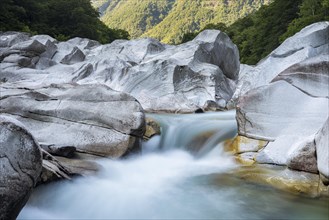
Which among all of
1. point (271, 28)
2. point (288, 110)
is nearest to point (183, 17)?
point (271, 28)

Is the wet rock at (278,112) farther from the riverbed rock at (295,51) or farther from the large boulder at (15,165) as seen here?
the large boulder at (15,165)

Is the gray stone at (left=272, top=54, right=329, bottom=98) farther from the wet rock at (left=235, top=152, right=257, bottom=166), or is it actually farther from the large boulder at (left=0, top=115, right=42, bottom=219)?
the large boulder at (left=0, top=115, right=42, bottom=219)

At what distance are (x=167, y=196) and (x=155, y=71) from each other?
10.1 metres

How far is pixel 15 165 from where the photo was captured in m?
4.22

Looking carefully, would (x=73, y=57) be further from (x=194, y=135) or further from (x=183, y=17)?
(x=183, y=17)

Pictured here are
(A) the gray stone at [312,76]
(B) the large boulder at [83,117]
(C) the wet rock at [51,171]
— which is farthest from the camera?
(B) the large boulder at [83,117]

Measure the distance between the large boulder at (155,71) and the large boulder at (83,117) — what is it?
4.25m

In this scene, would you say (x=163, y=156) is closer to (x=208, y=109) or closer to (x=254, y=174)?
(x=254, y=174)

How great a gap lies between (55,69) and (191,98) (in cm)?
967

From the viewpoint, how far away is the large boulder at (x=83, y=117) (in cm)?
794

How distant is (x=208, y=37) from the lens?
18359mm

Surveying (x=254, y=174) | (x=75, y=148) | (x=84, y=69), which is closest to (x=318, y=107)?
(x=254, y=174)

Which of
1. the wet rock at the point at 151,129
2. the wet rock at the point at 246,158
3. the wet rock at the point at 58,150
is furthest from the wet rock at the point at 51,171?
the wet rock at the point at 246,158

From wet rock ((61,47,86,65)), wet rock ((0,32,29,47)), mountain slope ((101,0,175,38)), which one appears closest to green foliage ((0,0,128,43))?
wet rock ((0,32,29,47))
